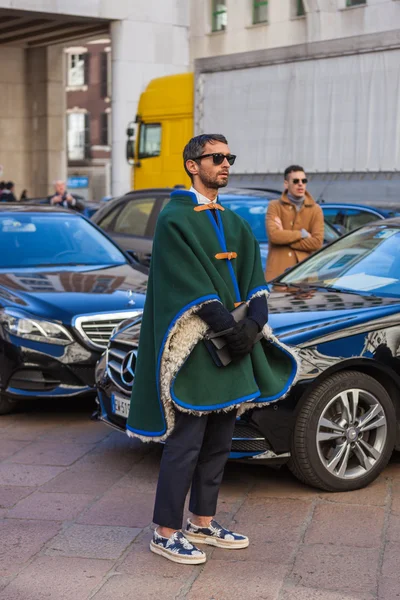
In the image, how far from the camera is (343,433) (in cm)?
593

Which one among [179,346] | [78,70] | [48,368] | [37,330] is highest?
[78,70]

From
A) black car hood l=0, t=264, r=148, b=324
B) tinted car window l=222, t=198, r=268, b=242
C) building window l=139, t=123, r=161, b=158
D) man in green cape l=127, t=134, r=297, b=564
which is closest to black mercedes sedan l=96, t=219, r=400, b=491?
man in green cape l=127, t=134, r=297, b=564

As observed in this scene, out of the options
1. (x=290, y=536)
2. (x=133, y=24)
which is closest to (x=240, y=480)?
(x=290, y=536)

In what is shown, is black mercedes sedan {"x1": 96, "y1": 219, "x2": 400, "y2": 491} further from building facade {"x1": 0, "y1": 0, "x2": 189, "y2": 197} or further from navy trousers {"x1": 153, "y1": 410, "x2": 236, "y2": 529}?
building facade {"x1": 0, "y1": 0, "x2": 189, "y2": 197}

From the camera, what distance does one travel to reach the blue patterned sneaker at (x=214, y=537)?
5043mm

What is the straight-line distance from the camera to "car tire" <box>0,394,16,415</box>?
8125 mm

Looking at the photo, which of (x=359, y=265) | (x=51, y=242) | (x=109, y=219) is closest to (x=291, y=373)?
(x=359, y=265)

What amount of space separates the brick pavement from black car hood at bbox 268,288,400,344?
828 millimetres

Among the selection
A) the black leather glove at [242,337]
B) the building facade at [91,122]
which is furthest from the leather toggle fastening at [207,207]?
the building facade at [91,122]

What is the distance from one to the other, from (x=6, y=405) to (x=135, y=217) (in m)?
5.38

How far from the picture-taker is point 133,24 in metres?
34.8

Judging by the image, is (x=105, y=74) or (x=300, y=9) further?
(x=105, y=74)

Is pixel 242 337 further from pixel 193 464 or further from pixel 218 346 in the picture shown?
pixel 193 464

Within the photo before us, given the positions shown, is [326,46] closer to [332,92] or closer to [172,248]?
[332,92]
